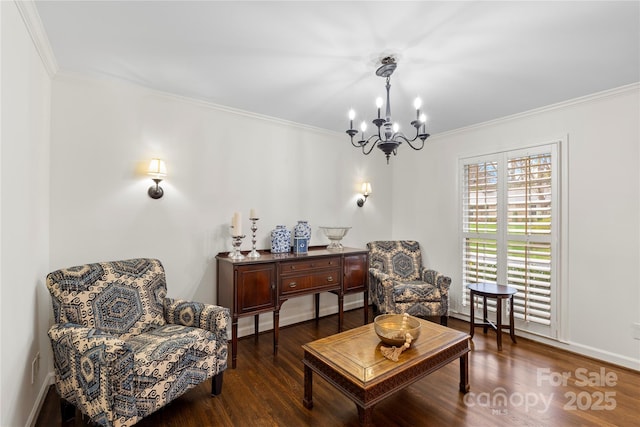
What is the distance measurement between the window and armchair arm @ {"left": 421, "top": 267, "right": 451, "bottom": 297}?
493 mm

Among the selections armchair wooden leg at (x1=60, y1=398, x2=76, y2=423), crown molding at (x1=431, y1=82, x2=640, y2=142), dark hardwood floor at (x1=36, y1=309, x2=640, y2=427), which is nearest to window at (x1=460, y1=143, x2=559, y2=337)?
crown molding at (x1=431, y1=82, x2=640, y2=142)

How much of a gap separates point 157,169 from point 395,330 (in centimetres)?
241

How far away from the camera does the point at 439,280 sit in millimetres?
3492

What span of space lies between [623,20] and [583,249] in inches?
79.6

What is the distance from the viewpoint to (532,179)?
3.22 meters

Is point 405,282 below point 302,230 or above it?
below

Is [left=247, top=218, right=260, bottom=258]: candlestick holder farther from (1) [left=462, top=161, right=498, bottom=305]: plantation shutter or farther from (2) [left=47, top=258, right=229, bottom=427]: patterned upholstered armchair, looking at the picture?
(1) [left=462, top=161, right=498, bottom=305]: plantation shutter

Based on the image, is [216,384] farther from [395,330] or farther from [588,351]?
[588,351]

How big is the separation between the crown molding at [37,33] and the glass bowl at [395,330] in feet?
9.17

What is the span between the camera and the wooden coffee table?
65.2 inches

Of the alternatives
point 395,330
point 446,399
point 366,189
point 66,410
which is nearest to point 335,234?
point 366,189

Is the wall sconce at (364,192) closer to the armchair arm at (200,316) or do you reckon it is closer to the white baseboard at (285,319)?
the white baseboard at (285,319)

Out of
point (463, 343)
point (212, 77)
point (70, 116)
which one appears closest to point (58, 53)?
point (70, 116)

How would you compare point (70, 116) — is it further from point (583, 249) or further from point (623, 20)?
point (583, 249)
